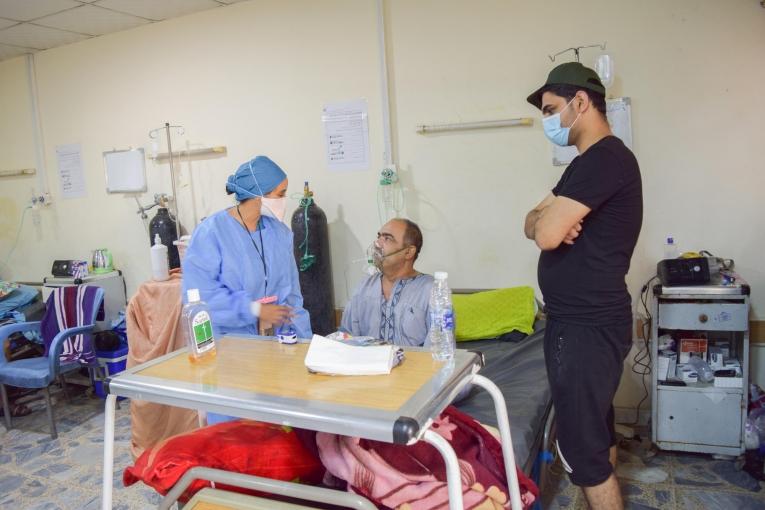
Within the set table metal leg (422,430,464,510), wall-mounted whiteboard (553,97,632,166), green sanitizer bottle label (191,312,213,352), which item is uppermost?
wall-mounted whiteboard (553,97,632,166)

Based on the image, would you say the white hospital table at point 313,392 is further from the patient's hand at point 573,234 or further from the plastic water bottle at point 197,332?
the patient's hand at point 573,234

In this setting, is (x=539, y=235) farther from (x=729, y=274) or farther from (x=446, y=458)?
(x=729, y=274)

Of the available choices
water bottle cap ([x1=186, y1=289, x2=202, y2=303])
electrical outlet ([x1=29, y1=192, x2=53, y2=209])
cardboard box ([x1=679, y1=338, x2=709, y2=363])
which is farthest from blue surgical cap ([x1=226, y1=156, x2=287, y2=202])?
electrical outlet ([x1=29, y1=192, x2=53, y2=209])

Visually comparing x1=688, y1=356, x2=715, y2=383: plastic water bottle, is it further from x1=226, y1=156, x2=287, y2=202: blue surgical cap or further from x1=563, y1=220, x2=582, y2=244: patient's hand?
x1=226, y1=156, x2=287, y2=202: blue surgical cap

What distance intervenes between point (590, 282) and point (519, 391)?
746 millimetres

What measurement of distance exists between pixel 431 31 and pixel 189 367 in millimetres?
2378

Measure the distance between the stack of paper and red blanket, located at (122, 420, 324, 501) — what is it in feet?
0.89

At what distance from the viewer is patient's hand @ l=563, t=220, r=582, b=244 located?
1604mm

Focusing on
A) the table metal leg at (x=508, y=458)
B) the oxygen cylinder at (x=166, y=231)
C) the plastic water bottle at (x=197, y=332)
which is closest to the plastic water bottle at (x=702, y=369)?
the table metal leg at (x=508, y=458)

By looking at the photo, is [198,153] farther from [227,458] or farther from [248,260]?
[227,458]

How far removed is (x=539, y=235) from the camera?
5.40 feet

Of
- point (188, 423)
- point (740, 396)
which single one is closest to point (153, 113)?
point (188, 423)

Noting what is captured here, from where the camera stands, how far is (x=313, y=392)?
1.14 meters

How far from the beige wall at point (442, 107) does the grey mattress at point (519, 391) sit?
52cm
